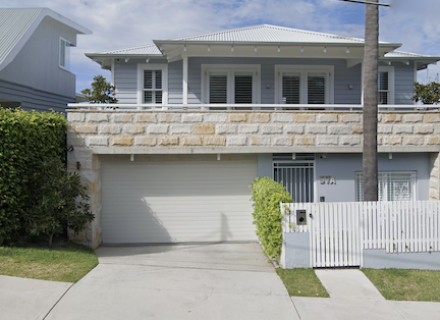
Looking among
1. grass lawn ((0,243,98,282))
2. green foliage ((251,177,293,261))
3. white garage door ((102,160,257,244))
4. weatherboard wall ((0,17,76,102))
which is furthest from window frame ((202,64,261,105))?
weatherboard wall ((0,17,76,102))

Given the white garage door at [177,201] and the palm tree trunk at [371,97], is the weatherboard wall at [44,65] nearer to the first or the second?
the white garage door at [177,201]

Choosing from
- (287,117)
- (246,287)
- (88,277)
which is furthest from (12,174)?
(287,117)

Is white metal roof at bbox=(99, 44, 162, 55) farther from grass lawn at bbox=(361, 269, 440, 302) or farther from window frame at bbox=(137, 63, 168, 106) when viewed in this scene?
grass lawn at bbox=(361, 269, 440, 302)

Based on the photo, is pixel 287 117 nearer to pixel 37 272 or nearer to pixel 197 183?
pixel 197 183

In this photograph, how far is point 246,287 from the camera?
687cm

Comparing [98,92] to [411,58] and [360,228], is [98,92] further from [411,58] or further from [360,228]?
[411,58]

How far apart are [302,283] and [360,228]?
5.88 feet

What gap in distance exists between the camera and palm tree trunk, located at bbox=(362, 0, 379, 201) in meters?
8.25

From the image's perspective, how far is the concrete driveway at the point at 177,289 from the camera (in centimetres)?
→ 575

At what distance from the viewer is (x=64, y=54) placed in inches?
676

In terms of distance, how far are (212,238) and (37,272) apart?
4654mm

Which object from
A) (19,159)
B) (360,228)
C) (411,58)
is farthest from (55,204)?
(411,58)

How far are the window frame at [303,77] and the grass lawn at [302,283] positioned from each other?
6600mm

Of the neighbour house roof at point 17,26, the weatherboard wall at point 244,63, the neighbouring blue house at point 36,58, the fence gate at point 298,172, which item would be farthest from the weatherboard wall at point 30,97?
the fence gate at point 298,172
